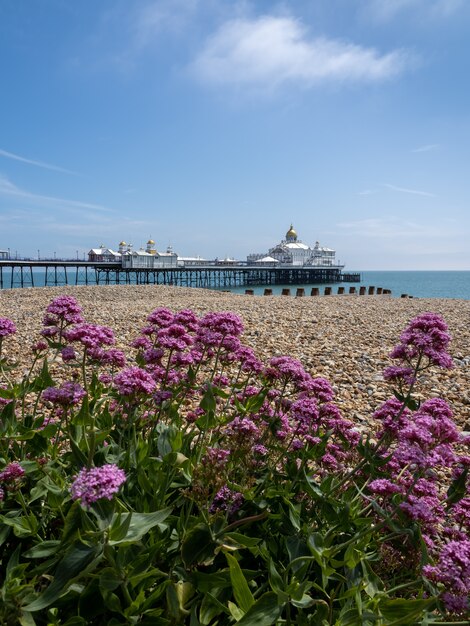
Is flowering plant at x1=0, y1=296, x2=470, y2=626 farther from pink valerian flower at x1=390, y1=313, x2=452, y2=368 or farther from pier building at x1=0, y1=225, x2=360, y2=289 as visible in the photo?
pier building at x1=0, y1=225, x2=360, y2=289

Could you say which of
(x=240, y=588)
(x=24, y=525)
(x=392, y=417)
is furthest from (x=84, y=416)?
(x=392, y=417)

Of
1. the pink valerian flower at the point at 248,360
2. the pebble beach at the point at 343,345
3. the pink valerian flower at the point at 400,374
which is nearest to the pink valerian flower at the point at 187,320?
the pink valerian flower at the point at 248,360

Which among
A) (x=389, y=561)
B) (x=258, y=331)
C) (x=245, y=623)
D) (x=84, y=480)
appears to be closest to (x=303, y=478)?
(x=389, y=561)

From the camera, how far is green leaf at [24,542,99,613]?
1.73m

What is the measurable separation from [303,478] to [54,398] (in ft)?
5.54

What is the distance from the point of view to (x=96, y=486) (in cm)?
174

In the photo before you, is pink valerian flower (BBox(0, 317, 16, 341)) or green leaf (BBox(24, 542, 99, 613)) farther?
pink valerian flower (BBox(0, 317, 16, 341))

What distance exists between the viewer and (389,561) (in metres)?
2.65

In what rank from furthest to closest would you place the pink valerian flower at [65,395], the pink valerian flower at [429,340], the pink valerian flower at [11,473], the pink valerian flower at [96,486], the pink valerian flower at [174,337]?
the pink valerian flower at [174,337] → the pink valerian flower at [429,340] → the pink valerian flower at [65,395] → the pink valerian flower at [11,473] → the pink valerian flower at [96,486]

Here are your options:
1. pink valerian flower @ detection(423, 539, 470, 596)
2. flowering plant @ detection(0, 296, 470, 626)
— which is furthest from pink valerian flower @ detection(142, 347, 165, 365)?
pink valerian flower @ detection(423, 539, 470, 596)

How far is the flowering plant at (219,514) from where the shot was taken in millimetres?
1908

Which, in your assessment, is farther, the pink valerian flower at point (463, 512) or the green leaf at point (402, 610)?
the pink valerian flower at point (463, 512)

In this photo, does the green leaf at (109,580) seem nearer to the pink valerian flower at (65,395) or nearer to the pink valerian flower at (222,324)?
the pink valerian flower at (65,395)

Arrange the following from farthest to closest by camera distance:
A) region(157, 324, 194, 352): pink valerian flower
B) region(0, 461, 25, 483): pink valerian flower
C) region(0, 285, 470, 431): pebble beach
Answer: region(0, 285, 470, 431): pebble beach
region(157, 324, 194, 352): pink valerian flower
region(0, 461, 25, 483): pink valerian flower
